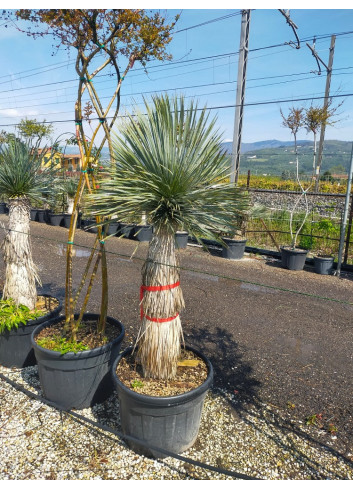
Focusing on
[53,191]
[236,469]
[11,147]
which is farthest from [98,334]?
[11,147]

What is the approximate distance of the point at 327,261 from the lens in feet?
21.2

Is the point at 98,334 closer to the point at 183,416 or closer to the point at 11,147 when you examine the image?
the point at 183,416

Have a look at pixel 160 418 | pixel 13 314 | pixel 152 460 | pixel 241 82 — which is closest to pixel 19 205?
pixel 13 314

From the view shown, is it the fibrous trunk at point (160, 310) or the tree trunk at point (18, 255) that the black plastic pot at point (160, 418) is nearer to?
the fibrous trunk at point (160, 310)

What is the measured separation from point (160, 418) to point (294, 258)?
535 centimetres

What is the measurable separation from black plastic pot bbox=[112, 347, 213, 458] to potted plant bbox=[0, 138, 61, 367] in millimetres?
1274

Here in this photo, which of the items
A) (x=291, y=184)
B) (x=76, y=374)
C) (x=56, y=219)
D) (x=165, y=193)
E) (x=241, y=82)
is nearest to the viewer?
(x=165, y=193)

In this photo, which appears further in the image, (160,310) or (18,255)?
(18,255)

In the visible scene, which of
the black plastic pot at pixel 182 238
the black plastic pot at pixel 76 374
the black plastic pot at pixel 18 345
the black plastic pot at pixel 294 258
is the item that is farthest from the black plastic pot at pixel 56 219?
the black plastic pot at pixel 76 374

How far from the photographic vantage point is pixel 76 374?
2434 mm

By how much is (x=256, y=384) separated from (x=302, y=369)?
0.59m

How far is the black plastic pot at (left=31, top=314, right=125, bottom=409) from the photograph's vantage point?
2.39m

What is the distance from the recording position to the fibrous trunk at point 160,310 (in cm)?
213

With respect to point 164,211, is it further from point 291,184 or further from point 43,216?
point 291,184
